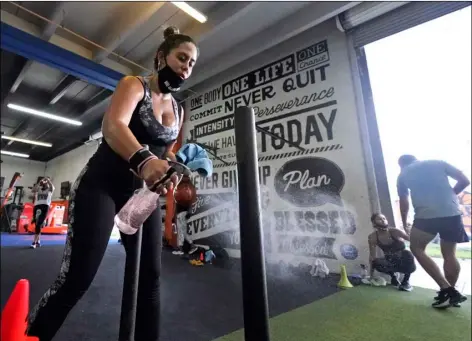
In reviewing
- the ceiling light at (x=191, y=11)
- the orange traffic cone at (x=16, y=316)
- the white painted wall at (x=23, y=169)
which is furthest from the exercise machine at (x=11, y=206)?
the ceiling light at (x=191, y=11)

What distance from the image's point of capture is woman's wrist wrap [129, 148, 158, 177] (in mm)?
295

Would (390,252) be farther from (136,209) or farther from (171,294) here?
(136,209)

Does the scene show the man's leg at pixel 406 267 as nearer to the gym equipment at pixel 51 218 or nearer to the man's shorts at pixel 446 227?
the man's shorts at pixel 446 227

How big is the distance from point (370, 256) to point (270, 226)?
570 mm

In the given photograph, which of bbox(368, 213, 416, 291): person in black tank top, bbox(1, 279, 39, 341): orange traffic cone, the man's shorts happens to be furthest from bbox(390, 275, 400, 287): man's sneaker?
bbox(1, 279, 39, 341): orange traffic cone

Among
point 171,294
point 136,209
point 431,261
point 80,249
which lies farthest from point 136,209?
point 431,261

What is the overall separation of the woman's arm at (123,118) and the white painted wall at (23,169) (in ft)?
0.83

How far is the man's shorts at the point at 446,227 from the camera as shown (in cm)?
89

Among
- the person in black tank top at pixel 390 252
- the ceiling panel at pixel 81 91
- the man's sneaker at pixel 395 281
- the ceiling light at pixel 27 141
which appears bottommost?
the man's sneaker at pixel 395 281

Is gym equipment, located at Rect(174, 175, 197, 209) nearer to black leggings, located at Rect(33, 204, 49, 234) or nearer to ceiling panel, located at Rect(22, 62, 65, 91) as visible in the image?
black leggings, located at Rect(33, 204, 49, 234)

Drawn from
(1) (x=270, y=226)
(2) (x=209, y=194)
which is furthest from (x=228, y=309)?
(2) (x=209, y=194)

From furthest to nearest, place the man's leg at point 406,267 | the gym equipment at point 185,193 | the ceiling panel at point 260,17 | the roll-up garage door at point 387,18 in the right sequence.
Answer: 1. the ceiling panel at point 260,17
2. the roll-up garage door at point 387,18
3. the man's leg at point 406,267
4. the gym equipment at point 185,193

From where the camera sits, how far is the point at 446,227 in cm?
91

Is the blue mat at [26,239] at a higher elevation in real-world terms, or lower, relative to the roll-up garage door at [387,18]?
lower
